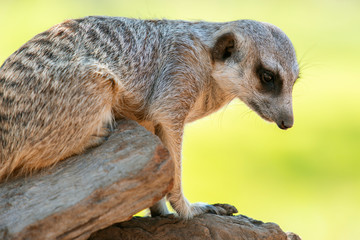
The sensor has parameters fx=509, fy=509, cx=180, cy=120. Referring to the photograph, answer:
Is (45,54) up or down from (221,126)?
up

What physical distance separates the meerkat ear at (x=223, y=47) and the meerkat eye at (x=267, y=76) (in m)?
0.36

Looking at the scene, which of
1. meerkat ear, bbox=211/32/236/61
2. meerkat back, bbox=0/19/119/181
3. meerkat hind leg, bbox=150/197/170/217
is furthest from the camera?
meerkat hind leg, bbox=150/197/170/217

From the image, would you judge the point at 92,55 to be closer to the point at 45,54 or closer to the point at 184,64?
the point at 45,54

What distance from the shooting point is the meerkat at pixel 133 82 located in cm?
363

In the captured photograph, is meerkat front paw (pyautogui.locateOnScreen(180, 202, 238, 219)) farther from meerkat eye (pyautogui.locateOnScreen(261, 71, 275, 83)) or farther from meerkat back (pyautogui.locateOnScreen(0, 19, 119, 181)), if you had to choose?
meerkat eye (pyautogui.locateOnScreen(261, 71, 275, 83))

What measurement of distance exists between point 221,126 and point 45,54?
481 centimetres

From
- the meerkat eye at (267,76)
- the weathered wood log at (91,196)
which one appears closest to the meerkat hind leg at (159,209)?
the weathered wood log at (91,196)

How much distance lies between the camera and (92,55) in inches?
154

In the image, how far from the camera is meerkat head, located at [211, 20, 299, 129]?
4.04 m

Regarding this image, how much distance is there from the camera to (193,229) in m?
4.12

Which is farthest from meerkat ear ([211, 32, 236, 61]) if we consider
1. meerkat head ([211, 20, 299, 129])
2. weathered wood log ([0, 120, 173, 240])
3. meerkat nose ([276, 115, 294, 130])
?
weathered wood log ([0, 120, 173, 240])

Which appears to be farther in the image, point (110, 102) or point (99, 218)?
point (110, 102)

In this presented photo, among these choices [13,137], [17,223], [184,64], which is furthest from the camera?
[184,64]

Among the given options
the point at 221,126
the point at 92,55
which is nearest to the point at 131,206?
the point at 92,55
